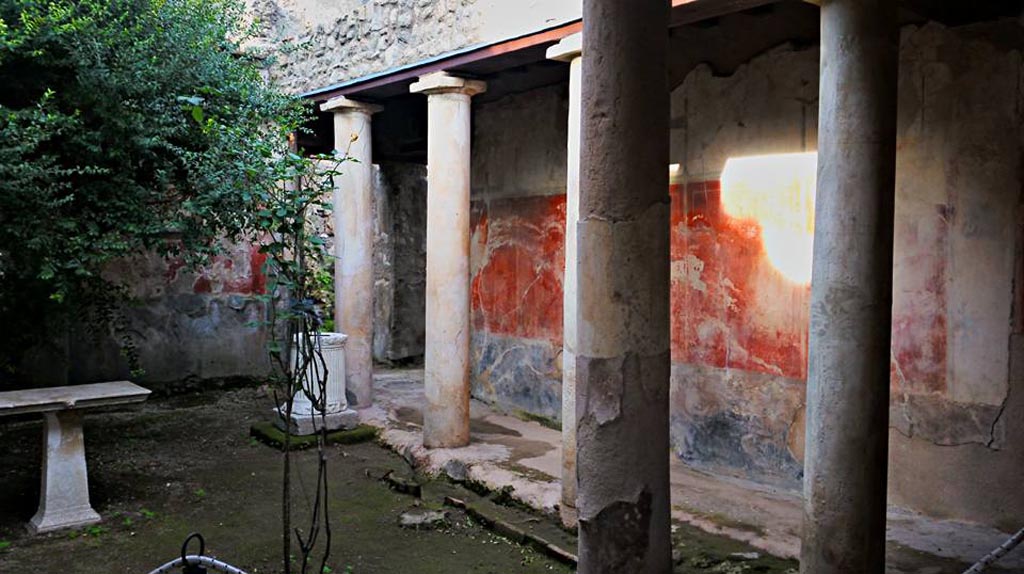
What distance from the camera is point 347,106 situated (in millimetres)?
8156

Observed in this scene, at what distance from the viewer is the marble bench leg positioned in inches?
218

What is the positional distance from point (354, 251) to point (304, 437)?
6.50 feet

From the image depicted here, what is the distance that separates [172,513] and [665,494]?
4570 millimetres

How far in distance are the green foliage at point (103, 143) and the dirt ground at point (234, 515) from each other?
4.86ft

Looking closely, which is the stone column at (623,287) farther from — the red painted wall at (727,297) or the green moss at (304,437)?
the green moss at (304,437)

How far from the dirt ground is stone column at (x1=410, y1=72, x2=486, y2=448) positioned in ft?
2.08

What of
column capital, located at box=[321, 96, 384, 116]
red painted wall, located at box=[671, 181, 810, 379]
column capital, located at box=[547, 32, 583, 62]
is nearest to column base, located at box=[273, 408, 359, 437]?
column capital, located at box=[321, 96, 384, 116]

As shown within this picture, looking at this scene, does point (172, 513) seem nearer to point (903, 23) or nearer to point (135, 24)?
point (135, 24)

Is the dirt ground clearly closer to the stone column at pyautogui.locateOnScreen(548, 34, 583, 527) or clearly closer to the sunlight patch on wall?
the stone column at pyautogui.locateOnScreen(548, 34, 583, 527)

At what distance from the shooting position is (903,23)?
545 cm

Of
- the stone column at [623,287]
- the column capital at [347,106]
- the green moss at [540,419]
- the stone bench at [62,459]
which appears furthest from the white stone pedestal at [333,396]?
the stone column at [623,287]

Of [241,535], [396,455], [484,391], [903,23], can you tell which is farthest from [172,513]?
[903,23]

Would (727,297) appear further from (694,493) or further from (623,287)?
(623,287)

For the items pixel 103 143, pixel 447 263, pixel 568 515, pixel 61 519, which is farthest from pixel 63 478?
pixel 568 515
